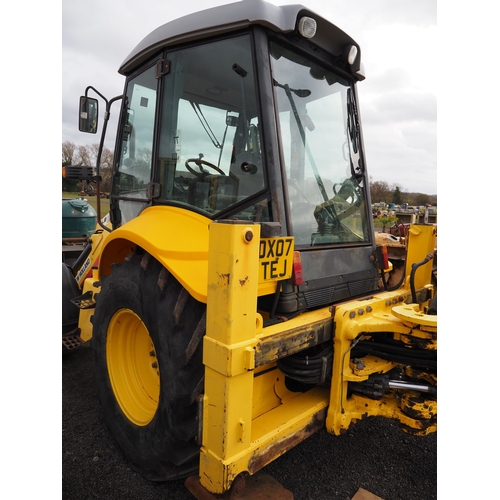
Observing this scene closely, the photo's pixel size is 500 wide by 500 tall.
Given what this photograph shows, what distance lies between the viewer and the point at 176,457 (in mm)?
1812

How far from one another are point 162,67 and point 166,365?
6.07 feet

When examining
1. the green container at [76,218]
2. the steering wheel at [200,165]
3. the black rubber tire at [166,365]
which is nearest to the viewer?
the black rubber tire at [166,365]

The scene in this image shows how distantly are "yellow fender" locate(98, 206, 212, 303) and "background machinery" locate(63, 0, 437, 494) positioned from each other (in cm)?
1

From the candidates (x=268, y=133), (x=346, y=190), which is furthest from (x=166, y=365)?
(x=346, y=190)

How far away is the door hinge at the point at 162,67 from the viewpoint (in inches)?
92.7

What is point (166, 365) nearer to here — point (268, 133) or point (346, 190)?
point (268, 133)

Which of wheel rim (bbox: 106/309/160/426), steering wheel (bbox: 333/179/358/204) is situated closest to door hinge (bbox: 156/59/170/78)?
steering wheel (bbox: 333/179/358/204)

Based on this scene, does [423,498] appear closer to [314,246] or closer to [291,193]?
[314,246]

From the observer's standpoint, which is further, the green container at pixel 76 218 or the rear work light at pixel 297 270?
the green container at pixel 76 218

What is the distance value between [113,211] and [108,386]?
1.45 metres

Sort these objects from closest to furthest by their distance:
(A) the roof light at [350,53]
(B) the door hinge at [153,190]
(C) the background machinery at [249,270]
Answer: (C) the background machinery at [249,270] < (A) the roof light at [350,53] < (B) the door hinge at [153,190]

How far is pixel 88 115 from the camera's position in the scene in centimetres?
294

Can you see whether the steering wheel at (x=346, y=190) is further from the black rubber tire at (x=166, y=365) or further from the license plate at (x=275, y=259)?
the black rubber tire at (x=166, y=365)

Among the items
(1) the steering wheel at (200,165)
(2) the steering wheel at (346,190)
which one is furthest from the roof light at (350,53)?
(1) the steering wheel at (200,165)
